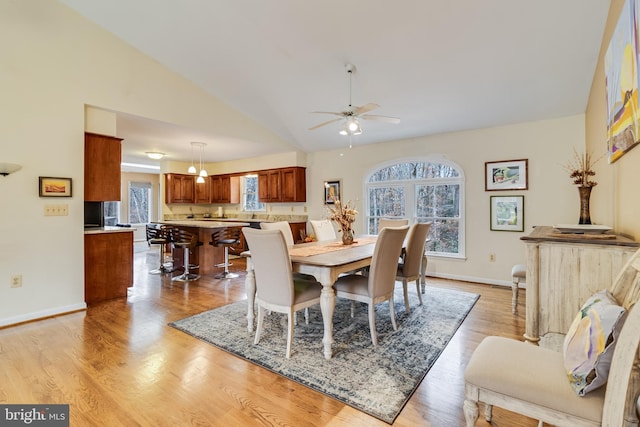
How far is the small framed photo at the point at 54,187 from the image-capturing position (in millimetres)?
3248

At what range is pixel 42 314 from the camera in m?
3.25

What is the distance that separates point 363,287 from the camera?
2.70 meters

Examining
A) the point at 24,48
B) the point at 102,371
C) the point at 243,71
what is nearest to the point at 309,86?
the point at 243,71

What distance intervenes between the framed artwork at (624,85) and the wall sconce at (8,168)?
16.1ft

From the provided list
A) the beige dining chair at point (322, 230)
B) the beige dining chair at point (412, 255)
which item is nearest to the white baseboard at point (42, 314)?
the beige dining chair at point (322, 230)

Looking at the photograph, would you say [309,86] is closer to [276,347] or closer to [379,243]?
[379,243]

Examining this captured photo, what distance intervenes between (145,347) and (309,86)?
Answer: 3.64m

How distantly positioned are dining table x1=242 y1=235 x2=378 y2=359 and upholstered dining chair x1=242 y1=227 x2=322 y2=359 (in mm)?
187

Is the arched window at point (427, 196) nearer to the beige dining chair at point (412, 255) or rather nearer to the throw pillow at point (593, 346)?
the beige dining chair at point (412, 255)

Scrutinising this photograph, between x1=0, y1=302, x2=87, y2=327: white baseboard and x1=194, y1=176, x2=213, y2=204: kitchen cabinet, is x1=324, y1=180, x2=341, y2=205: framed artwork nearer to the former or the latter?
x1=194, y1=176, x2=213, y2=204: kitchen cabinet

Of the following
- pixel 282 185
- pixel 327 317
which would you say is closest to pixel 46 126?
pixel 327 317

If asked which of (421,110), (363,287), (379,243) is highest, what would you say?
(421,110)

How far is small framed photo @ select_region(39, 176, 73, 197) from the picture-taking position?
3248 millimetres

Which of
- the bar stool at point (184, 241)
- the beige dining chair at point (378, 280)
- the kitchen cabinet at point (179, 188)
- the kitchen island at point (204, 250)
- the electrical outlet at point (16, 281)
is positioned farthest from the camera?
the kitchen cabinet at point (179, 188)
